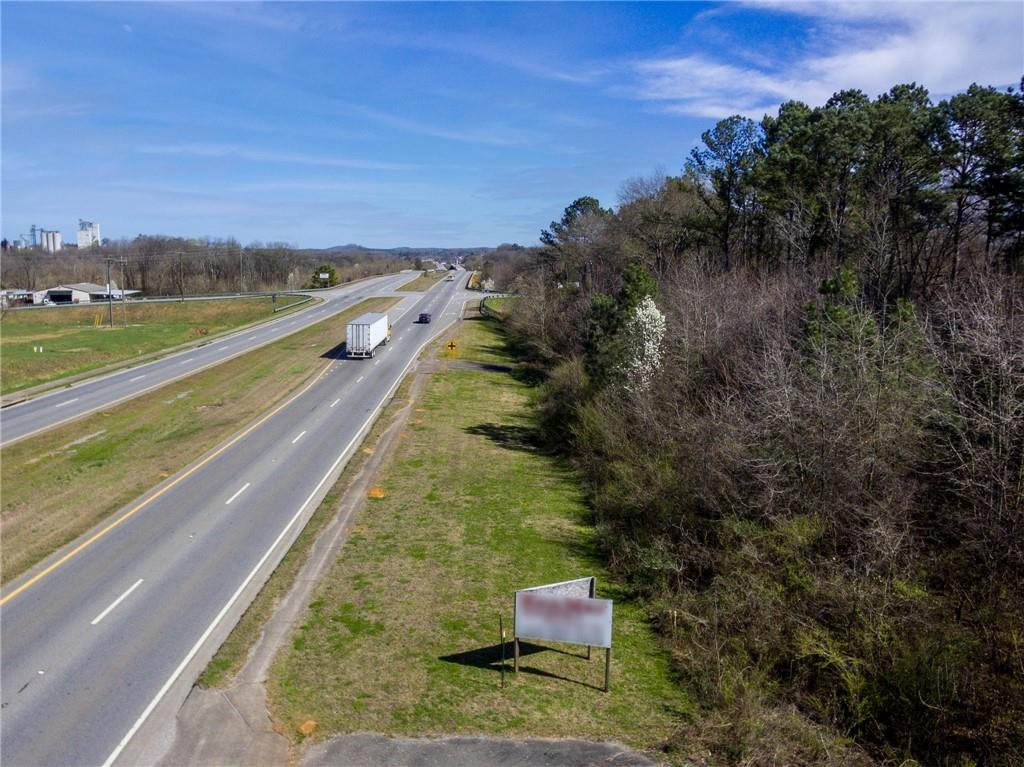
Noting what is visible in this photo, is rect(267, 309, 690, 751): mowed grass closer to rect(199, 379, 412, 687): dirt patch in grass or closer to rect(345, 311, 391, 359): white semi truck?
rect(199, 379, 412, 687): dirt patch in grass

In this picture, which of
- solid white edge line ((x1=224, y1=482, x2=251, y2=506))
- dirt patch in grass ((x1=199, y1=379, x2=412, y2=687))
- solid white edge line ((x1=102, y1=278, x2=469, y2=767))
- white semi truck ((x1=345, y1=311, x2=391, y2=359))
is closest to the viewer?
solid white edge line ((x1=102, y1=278, x2=469, y2=767))

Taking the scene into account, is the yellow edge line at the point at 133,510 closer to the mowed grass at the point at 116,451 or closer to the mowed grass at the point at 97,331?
the mowed grass at the point at 116,451

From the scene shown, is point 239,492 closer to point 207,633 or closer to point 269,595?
point 269,595

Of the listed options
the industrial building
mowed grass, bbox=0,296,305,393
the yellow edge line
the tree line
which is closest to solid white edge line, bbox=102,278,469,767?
the yellow edge line

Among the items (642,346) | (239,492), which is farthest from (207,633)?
(642,346)

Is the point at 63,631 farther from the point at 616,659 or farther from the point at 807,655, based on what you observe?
the point at 807,655

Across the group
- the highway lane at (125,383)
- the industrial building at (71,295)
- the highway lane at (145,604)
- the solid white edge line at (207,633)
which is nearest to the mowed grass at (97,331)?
the highway lane at (125,383)
